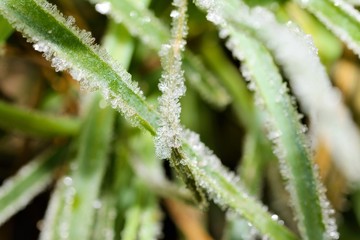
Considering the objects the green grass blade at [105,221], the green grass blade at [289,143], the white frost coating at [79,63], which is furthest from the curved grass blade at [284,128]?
the green grass blade at [105,221]

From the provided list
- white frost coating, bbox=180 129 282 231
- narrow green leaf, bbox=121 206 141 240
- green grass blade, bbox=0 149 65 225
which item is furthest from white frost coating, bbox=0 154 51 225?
white frost coating, bbox=180 129 282 231

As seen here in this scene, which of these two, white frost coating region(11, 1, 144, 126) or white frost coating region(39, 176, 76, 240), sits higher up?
white frost coating region(11, 1, 144, 126)

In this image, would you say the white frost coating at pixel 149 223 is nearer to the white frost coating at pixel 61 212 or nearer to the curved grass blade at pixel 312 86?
the white frost coating at pixel 61 212

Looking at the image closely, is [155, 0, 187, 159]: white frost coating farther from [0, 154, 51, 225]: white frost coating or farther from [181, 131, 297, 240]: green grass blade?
[0, 154, 51, 225]: white frost coating

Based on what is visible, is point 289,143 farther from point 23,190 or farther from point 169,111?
point 23,190

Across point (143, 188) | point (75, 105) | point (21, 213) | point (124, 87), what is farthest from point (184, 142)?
point (21, 213)

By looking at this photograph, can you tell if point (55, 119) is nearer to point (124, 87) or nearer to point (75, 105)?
point (75, 105)

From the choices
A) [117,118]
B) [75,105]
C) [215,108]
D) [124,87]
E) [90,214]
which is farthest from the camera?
[215,108]
